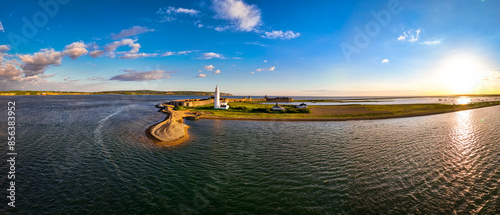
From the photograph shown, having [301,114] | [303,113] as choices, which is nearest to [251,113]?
[301,114]

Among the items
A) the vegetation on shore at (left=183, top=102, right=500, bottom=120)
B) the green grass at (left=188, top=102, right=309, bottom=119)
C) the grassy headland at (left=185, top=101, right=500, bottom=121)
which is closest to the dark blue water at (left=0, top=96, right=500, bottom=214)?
the grassy headland at (left=185, top=101, right=500, bottom=121)

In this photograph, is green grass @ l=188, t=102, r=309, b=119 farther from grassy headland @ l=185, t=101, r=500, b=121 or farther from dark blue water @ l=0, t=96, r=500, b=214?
dark blue water @ l=0, t=96, r=500, b=214

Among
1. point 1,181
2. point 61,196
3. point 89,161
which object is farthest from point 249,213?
point 1,181

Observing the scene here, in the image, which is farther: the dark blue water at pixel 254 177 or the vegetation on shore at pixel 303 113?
the vegetation on shore at pixel 303 113

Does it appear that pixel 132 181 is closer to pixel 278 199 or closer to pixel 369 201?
pixel 278 199

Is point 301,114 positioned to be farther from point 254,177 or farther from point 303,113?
point 254,177

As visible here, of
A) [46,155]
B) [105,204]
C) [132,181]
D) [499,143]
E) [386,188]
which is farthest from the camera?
[499,143]

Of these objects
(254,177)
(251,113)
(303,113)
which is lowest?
(254,177)

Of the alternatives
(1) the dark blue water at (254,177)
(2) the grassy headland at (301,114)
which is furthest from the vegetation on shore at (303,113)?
(1) the dark blue water at (254,177)

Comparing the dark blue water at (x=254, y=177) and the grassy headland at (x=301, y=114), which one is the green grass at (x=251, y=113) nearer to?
the grassy headland at (x=301, y=114)

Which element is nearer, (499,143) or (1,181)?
(1,181)

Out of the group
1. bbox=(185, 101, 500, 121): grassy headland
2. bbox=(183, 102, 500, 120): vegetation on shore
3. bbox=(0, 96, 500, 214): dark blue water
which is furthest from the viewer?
bbox=(183, 102, 500, 120): vegetation on shore
